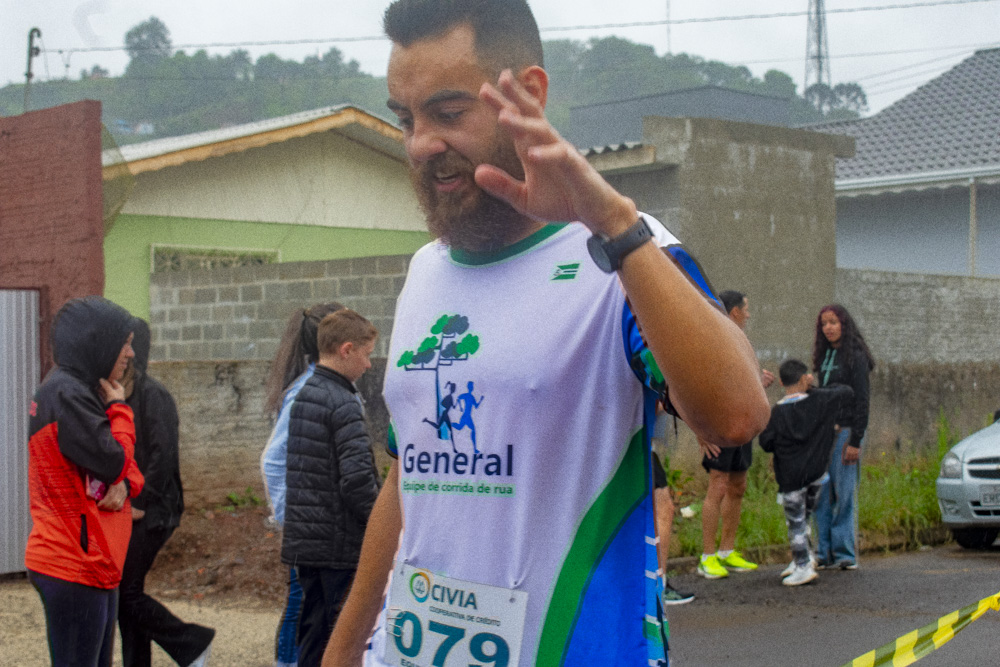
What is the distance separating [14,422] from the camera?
8.12m

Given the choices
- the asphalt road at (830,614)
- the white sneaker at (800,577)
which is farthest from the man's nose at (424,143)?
the white sneaker at (800,577)

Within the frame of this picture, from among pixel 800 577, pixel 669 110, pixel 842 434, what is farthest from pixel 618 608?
pixel 669 110

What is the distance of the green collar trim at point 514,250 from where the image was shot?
2.08 meters

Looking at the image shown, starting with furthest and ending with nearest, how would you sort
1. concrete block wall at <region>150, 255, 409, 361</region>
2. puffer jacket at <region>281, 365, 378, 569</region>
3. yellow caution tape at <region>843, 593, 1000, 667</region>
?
concrete block wall at <region>150, 255, 409, 361</region>
puffer jacket at <region>281, 365, 378, 569</region>
yellow caution tape at <region>843, 593, 1000, 667</region>

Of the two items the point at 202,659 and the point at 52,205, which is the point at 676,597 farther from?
the point at 52,205

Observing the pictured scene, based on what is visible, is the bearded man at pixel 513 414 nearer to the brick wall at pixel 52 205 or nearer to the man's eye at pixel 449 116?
the man's eye at pixel 449 116

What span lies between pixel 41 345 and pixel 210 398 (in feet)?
4.99

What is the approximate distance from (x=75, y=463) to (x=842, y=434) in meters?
6.19

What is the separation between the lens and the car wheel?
33.4 ft

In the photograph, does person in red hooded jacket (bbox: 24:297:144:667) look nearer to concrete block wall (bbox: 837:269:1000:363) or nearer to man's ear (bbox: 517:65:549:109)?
man's ear (bbox: 517:65:549:109)

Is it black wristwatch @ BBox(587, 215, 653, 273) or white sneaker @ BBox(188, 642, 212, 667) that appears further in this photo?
white sneaker @ BBox(188, 642, 212, 667)

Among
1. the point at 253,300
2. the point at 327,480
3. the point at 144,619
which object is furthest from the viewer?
the point at 253,300

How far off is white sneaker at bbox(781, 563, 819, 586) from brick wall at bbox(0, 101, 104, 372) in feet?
17.6

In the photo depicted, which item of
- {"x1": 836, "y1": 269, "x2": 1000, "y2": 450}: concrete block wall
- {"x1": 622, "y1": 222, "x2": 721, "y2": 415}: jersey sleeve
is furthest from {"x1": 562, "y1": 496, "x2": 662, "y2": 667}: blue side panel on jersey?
{"x1": 836, "y1": 269, "x2": 1000, "y2": 450}: concrete block wall
